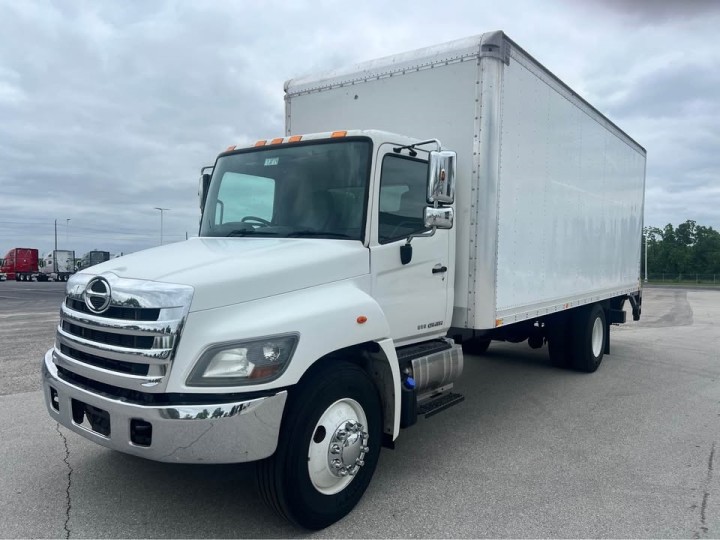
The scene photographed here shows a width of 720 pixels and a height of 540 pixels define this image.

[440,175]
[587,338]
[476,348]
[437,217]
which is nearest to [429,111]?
[440,175]

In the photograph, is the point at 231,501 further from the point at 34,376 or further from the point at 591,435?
the point at 34,376

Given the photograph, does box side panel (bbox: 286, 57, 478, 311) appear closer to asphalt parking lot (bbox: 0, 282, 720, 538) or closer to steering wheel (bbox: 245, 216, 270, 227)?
asphalt parking lot (bbox: 0, 282, 720, 538)

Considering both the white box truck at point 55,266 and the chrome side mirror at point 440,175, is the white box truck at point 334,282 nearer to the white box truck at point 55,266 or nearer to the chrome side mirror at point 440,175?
the chrome side mirror at point 440,175

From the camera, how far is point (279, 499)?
3186 mm

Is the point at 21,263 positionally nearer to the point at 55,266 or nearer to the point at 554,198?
the point at 55,266

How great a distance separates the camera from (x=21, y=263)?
4850 centimetres

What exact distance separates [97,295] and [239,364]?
3.30 ft

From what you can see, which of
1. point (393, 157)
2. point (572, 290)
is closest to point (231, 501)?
point (393, 157)

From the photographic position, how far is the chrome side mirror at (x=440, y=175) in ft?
12.2

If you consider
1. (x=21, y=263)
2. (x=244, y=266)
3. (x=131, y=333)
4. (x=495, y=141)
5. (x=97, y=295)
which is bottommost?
(x=21, y=263)

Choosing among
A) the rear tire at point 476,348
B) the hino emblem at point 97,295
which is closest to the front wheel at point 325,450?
the hino emblem at point 97,295

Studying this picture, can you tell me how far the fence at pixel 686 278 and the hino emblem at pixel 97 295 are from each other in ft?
260

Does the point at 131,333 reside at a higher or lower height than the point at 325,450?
higher

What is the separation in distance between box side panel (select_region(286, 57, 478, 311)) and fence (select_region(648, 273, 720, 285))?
76.5 metres
